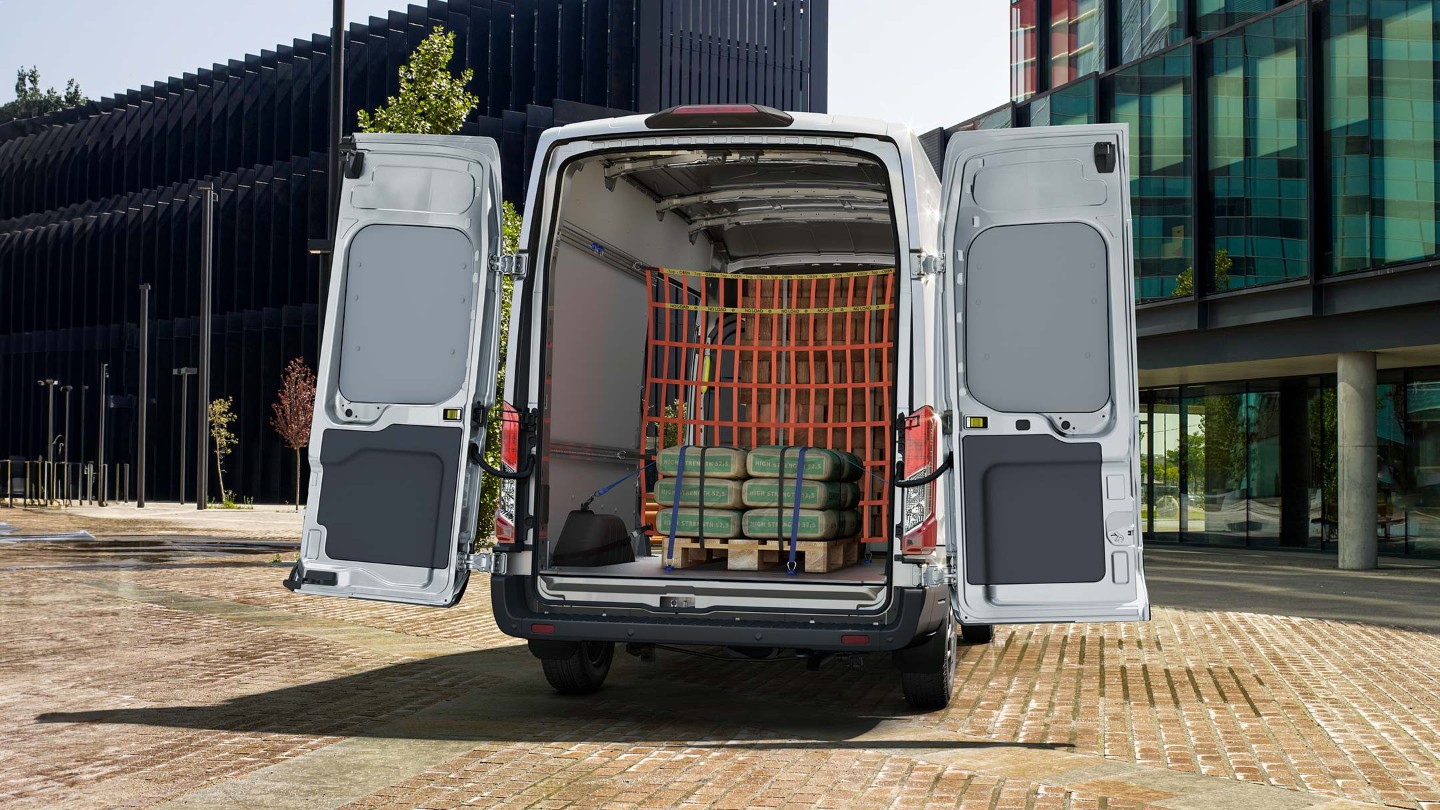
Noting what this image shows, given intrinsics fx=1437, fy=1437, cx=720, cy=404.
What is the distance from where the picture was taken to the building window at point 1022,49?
33812mm

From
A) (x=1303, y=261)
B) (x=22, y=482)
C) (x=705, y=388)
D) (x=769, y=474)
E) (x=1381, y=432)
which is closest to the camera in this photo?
(x=769, y=474)

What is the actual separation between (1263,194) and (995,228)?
55.6ft

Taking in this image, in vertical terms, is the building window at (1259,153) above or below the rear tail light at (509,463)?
above

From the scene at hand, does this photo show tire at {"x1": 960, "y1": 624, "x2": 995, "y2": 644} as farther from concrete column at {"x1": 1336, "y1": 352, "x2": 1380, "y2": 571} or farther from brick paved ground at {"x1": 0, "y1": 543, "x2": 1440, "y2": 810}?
concrete column at {"x1": 1336, "y1": 352, "x2": 1380, "y2": 571}

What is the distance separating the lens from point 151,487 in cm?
5275

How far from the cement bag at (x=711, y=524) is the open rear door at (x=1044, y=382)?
1509mm

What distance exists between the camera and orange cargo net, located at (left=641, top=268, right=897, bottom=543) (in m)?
8.80

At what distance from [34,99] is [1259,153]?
9440cm

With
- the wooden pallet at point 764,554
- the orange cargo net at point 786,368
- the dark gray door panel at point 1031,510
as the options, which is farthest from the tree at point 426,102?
the dark gray door panel at point 1031,510

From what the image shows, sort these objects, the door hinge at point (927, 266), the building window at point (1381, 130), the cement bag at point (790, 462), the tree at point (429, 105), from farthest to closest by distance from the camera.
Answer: the building window at point (1381, 130) → the tree at point (429, 105) → the cement bag at point (790, 462) → the door hinge at point (927, 266)

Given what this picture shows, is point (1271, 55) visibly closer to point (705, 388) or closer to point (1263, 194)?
point (1263, 194)

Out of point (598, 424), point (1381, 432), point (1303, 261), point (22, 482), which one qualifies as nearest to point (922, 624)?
point (598, 424)

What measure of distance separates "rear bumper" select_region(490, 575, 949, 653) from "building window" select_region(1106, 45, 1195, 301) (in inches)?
715

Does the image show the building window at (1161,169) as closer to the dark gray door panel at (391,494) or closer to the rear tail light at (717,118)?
the rear tail light at (717,118)
